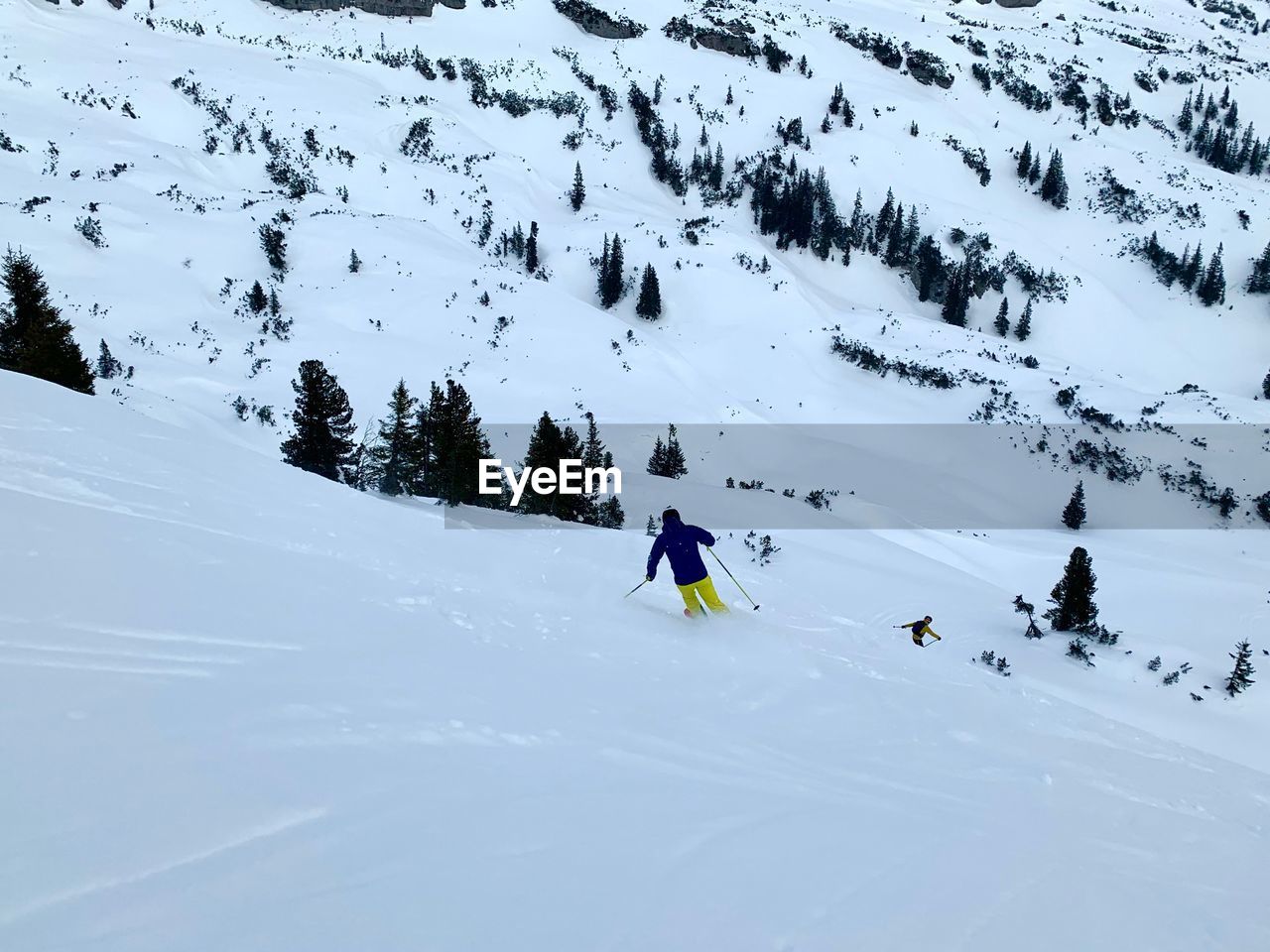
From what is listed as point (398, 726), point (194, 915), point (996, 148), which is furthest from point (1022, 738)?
point (996, 148)

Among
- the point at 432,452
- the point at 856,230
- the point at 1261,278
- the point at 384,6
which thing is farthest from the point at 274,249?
the point at 1261,278

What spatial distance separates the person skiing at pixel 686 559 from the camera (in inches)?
328

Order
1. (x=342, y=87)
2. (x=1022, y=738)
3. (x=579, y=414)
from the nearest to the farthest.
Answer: (x=1022, y=738)
(x=579, y=414)
(x=342, y=87)

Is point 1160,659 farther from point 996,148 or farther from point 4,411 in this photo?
point 996,148

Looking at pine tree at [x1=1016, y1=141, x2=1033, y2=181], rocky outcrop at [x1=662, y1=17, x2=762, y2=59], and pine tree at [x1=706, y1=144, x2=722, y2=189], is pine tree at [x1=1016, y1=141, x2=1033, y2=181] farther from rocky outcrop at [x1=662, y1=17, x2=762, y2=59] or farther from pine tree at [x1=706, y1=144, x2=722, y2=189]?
rocky outcrop at [x1=662, y1=17, x2=762, y2=59]

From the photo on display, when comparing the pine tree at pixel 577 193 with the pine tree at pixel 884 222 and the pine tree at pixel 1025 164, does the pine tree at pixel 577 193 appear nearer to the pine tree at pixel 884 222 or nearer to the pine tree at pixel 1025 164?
the pine tree at pixel 884 222

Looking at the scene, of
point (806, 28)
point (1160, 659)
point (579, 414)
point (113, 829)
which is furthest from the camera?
point (806, 28)

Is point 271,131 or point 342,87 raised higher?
point 342,87

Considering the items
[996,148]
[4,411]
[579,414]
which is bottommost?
[4,411]

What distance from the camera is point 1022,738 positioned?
256 inches

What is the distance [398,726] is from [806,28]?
112m

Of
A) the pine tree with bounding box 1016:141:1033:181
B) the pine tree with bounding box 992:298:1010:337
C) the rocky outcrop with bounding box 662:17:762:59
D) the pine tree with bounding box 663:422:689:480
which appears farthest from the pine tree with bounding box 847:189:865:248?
the pine tree with bounding box 663:422:689:480

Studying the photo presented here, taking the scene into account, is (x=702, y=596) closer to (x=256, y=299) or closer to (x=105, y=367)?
(x=105, y=367)

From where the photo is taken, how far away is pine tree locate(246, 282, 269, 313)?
1330 inches
